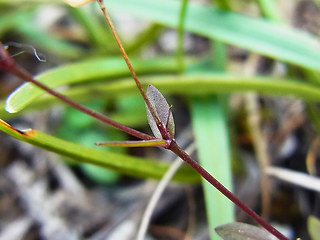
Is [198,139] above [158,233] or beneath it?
above

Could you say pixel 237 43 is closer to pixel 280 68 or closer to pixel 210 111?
pixel 210 111

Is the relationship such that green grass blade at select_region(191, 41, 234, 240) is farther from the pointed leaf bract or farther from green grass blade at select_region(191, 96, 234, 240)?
the pointed leaf bract

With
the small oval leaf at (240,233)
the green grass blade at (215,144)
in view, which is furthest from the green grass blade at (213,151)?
the small oval leaf at (240,233)

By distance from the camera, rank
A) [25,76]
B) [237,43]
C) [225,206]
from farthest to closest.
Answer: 1. [237,43]
2. [225,206]
3. [25,76]

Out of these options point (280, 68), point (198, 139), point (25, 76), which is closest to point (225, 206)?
point (198, 139)

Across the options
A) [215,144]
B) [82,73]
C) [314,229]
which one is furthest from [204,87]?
[314,229]

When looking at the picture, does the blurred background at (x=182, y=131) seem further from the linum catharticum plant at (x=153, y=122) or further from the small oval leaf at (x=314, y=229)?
the linum catharticum plant at (x=153, y=122)
